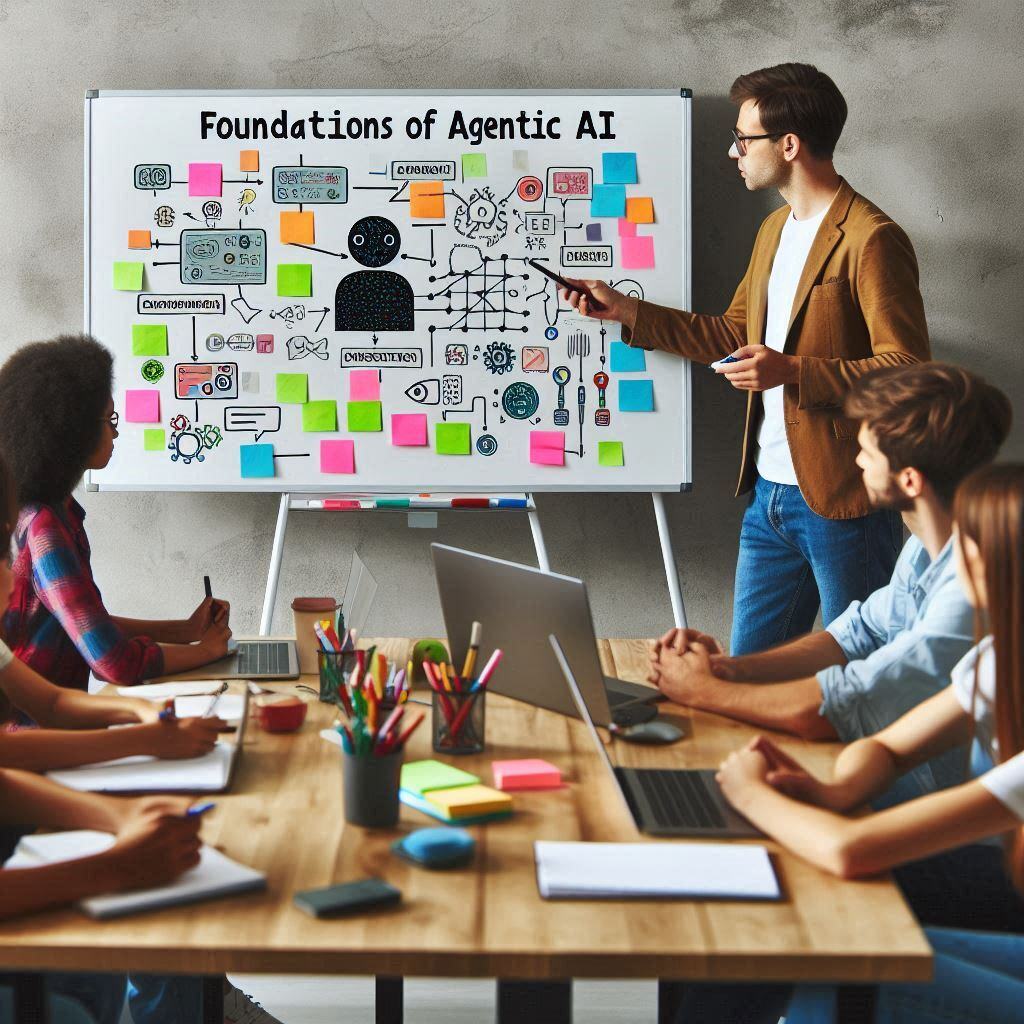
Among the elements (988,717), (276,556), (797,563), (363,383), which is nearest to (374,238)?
(363,383)

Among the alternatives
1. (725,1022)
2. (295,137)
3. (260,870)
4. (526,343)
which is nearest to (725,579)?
(526,343)

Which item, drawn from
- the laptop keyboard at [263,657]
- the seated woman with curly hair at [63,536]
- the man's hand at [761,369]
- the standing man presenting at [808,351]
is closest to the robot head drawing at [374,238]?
the standing man presenting at [808,351]

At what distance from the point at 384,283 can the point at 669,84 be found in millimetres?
920

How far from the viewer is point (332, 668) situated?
1.66 metres

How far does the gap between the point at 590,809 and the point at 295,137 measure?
2.27 meters

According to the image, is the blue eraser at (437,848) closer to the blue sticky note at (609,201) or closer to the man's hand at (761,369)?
the man's hand at (761,369)

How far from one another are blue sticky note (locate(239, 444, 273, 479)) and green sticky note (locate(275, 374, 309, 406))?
13 cm

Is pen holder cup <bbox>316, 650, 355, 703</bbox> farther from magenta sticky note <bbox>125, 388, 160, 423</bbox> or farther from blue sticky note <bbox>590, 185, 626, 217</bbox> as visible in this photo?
blue sticky note <bbox>590, 185, 626, 217</bbox>

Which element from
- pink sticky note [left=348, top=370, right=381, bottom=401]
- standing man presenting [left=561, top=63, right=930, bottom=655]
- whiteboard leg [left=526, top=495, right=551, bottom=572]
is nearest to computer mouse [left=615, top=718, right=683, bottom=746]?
standing man presenting [left=561, top=63, right=930, bottom=655]

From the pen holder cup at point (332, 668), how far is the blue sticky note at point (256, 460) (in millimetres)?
1487

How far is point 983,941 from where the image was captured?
1374 mm

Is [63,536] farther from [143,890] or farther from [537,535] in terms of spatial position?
[537,535]

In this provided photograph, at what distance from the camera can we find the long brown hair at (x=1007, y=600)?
48.5 inches

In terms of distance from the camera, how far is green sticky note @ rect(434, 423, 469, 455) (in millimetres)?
3139
